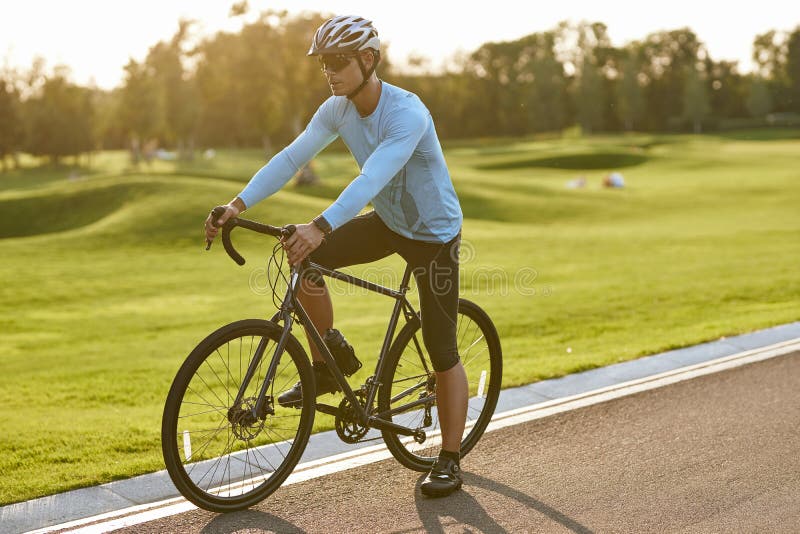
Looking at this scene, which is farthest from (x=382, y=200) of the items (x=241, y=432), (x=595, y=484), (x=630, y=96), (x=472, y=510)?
(x=630, y=96)

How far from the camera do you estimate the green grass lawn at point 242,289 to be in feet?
21.9

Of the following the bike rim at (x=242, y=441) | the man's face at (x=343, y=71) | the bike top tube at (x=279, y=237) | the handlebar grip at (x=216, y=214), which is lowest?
the bike rim at (x=242, y=441)

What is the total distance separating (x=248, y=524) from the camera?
4062mm

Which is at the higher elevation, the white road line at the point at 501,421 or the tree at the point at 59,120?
the tree at the point at 59,120

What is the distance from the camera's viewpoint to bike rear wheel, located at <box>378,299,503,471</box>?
4676 mm

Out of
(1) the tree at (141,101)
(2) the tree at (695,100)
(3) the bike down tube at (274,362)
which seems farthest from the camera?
(2) the tree at (695,100)

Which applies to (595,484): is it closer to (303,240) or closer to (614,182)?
(303,240)

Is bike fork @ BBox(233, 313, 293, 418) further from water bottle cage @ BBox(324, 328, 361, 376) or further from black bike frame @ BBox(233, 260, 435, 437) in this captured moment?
water bottle cage @ BBox(324, 328, 361, 376)

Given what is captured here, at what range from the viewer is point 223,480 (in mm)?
4512

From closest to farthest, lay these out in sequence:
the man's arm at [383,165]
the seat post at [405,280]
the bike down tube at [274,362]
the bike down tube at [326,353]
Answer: the man's arm at [383,165], the bike down tube at [274,362], the bike down tube at [326,353], the seat post at [405,280]

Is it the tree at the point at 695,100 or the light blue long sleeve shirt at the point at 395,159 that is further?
the tree at the point at 695,100

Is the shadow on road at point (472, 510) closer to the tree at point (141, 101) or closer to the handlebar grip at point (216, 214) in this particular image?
the handlebar grip at point (216, 214)

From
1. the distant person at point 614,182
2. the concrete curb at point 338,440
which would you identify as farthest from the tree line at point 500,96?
the concrete curb at point 338,440

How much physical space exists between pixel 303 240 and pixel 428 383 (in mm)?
1537
